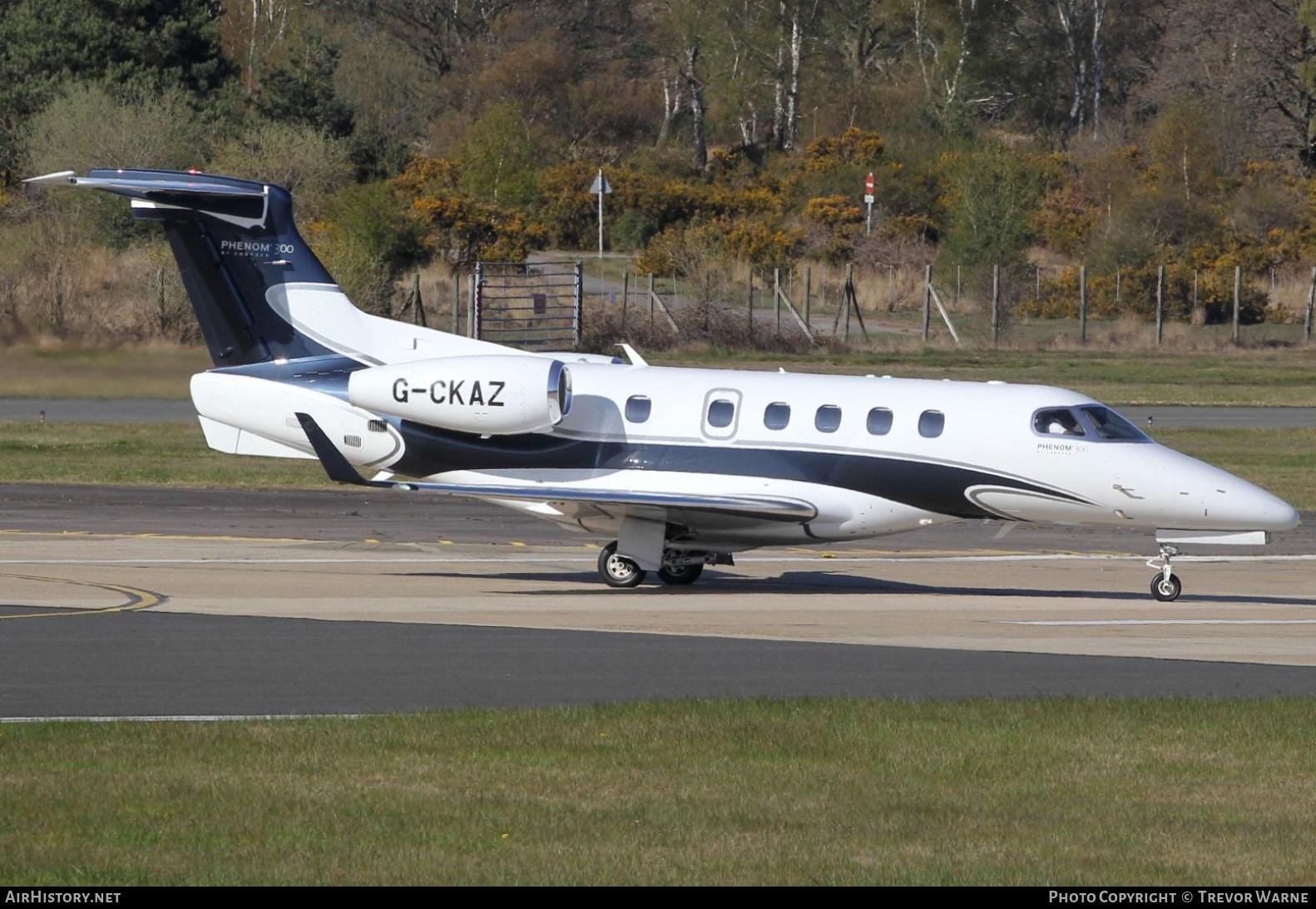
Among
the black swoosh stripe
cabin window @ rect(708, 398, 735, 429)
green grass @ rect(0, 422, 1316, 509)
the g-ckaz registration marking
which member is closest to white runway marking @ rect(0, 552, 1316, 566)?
the black swoosh stripe

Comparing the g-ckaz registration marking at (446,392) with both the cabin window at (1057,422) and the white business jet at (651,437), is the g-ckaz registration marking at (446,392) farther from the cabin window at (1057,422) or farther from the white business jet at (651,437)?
the cabin window at (1057,422)

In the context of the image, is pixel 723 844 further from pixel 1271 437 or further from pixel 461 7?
pixel 461 7

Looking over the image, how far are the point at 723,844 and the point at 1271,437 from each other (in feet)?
110

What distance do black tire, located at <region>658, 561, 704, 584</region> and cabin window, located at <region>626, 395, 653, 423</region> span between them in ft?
6.39

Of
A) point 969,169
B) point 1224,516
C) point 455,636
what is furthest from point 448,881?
point 969,169

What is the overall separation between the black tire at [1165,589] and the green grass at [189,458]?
36.1 feet

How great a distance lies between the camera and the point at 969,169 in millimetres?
74438

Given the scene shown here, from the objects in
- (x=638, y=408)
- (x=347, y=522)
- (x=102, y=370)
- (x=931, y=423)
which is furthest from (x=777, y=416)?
(x=102, y=370)

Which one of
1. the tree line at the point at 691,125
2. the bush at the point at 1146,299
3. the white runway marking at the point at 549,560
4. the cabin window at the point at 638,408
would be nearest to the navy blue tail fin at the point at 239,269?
the white runway marking at the point at 549,560

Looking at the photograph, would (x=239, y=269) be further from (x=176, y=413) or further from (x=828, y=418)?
(x=176, y=413)

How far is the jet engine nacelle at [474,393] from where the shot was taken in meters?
22.1

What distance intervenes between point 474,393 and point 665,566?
326 cm

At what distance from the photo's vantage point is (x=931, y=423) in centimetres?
2197

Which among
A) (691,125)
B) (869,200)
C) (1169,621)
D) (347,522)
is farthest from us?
(691,125)
